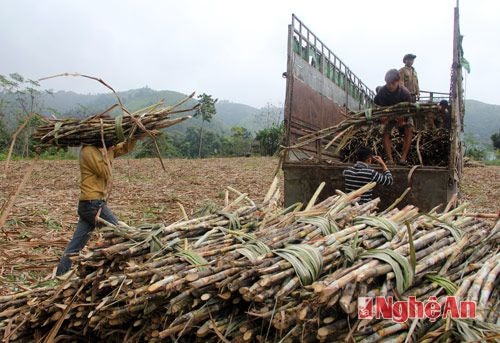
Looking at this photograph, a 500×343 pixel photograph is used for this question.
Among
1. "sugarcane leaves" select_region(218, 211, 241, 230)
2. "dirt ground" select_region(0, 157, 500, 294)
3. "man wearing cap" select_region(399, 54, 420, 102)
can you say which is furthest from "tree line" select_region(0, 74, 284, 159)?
"sugarcane leaves" select_region(218, 211, 241, 230)

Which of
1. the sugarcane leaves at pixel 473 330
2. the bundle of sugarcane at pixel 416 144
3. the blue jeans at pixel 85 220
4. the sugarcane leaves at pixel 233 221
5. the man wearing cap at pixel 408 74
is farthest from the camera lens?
the man wearing cap at pixel 408 74

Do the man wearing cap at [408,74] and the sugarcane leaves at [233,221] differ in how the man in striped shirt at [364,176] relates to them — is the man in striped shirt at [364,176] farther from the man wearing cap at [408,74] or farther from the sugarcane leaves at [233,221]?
the man wearing cap at [408,74]

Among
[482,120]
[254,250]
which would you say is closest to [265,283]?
[254,250]

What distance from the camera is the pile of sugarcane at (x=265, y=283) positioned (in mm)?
1690

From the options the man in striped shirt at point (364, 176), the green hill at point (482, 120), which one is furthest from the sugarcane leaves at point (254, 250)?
the green hill at point (482, 120)

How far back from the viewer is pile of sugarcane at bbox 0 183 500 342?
169 centimetres

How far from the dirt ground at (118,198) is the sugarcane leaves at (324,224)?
0.84 metres

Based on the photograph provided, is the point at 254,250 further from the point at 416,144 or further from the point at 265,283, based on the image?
the point at 416,144

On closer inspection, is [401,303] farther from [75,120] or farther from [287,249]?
[75,120]

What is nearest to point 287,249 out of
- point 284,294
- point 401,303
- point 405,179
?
point 284,294

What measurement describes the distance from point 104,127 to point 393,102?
3714mm

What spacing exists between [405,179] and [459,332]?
3.04 meters

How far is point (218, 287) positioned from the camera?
181cm

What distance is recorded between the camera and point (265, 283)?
1.72 meters
